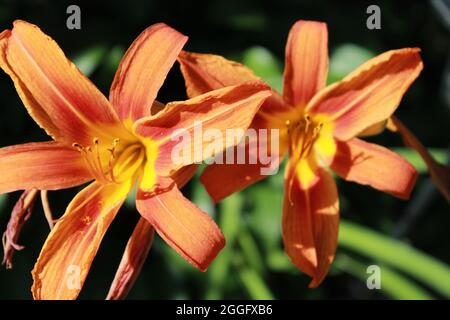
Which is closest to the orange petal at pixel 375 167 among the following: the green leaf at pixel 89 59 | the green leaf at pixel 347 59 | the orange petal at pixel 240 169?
the orange petal at pixel 240 169

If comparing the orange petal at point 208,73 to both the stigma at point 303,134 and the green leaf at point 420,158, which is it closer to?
the stigma at point 303,134

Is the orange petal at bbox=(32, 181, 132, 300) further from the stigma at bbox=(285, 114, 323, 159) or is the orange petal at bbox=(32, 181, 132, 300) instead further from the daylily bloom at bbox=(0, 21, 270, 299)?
the stigma at bbox=(285, 114, 323, 159)

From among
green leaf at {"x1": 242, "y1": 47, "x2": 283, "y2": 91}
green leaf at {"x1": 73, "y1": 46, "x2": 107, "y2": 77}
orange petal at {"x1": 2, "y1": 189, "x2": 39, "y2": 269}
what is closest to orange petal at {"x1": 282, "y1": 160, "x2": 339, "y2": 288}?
orange petal at {"x1": 2, "y1": 189, "x2": 39, "y2": 269}

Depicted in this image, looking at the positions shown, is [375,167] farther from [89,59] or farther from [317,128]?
[89,59]

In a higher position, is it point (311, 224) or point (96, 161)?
point (96, 161)

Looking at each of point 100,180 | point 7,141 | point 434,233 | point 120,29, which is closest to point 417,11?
point 434,233

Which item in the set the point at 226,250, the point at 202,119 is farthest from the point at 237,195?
the point at 202,119
